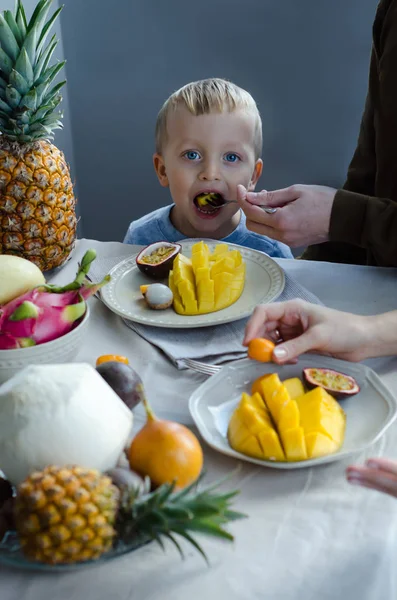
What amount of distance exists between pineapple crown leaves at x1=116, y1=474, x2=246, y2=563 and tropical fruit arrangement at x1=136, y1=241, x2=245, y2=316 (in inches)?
24.5

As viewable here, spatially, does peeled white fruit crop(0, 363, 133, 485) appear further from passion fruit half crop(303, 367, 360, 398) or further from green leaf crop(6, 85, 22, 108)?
green leaf crop(6, 85, 22, 108)

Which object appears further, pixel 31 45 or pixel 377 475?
pixel 31 45

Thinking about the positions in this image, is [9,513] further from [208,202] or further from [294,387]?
[208,202]

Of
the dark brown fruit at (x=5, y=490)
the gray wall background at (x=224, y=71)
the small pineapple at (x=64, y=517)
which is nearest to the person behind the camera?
the small pineapple at (x=64, y=517)

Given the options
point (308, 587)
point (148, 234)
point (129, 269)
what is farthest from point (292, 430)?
point (148, 234)

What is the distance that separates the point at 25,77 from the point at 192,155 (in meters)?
0.53

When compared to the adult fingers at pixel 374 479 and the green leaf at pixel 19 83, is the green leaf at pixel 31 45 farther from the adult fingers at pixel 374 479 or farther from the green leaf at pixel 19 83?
the adult fingers at pixel 374 479

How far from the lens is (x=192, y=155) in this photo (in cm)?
173

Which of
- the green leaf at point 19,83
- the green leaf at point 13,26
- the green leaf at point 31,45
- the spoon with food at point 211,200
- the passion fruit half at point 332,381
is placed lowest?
the spoon with food at point 211,200

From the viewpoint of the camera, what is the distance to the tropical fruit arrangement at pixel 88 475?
595 mm

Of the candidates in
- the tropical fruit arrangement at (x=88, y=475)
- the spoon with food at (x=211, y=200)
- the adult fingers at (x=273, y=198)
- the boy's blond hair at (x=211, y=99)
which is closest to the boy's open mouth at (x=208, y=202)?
the spoon with food at (x=211, y=200)

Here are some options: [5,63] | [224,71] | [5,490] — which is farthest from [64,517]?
[224,71]

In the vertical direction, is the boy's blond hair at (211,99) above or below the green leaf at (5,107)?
below

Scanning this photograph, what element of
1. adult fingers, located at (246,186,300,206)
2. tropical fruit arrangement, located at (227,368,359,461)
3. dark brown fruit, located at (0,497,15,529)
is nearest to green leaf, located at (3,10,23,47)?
adult fingers, located at (246,186,300,206)
